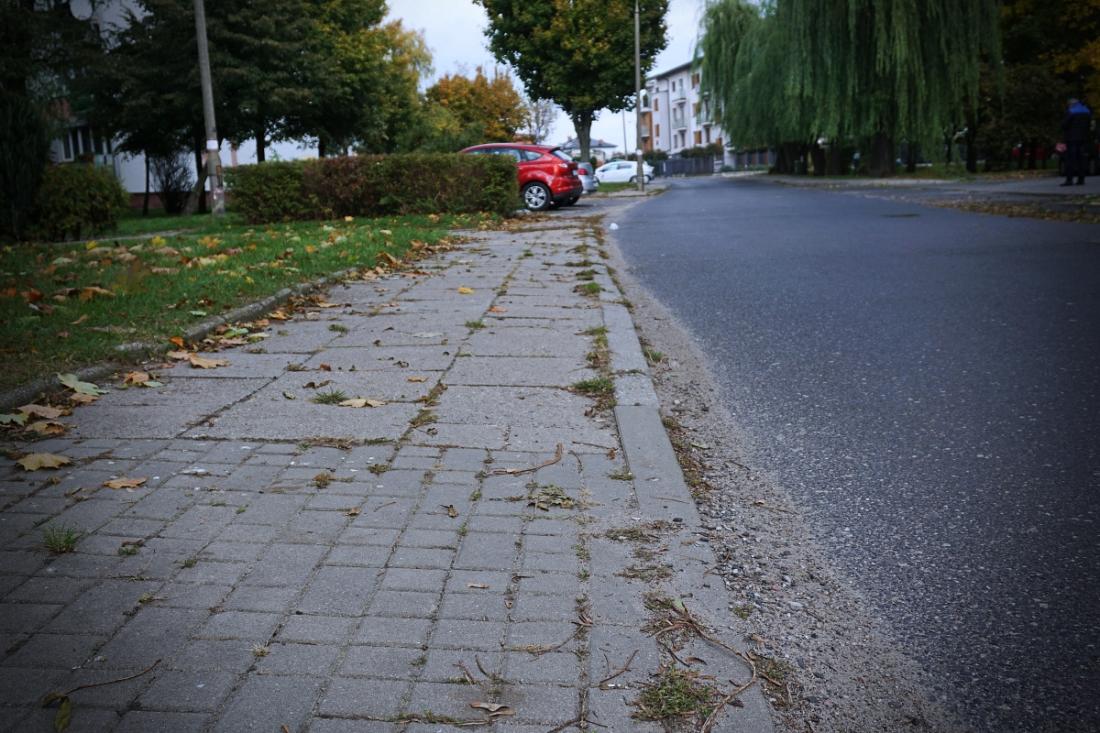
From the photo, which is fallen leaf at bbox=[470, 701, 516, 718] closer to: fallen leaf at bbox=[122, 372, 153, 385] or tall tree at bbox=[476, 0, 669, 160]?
fallen leaf at bbox=[122, 372, 153, 385]

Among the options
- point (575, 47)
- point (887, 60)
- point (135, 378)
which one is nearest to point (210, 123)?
point (135, 378)

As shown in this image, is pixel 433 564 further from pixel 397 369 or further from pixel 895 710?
pixel 397 369

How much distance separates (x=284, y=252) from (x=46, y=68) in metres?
22.3

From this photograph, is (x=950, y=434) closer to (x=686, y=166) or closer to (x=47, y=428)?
(x=47, y=428)

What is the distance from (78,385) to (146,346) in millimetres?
914

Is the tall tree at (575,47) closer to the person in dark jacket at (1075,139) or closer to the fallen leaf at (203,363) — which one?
the person in dark jacket at (1075,139)

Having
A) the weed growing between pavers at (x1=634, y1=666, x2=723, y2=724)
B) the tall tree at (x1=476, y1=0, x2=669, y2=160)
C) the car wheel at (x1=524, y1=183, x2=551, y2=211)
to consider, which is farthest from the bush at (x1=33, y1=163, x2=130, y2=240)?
the tall tree at (x1=476, y1=0, x2=669, y2=160)

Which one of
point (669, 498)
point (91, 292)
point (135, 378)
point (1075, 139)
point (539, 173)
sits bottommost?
point (669, 498)

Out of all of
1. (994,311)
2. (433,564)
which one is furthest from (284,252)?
(433,564)

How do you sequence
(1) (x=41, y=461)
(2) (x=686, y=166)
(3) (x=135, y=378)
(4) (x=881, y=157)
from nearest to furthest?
(1) (x=41, y=461) < (3) (x=135, y=378) < (4) (x=881, y=157) < (2) (x=686, y=166)

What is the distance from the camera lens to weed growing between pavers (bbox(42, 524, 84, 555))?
2990 millimetres

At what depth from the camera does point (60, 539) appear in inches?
119

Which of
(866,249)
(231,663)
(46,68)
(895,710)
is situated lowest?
(895,710)

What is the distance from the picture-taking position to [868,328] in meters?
6.77
